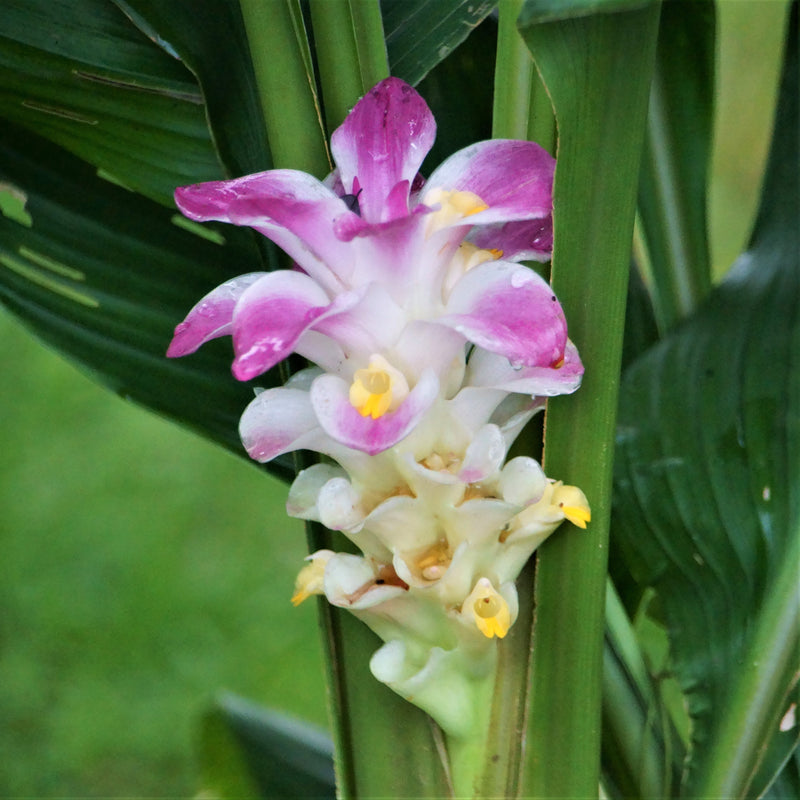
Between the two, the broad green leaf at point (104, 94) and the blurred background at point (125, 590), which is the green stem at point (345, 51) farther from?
the blurred background at point (125, 590)

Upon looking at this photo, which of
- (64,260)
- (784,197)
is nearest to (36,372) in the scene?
(64,260)

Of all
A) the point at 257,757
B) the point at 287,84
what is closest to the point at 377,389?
the point at 287,84

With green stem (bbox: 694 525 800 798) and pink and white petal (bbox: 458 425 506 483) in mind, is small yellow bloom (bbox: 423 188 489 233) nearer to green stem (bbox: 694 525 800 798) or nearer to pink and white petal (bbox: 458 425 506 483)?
pink and white petal (bbox: 458 425 506 483)

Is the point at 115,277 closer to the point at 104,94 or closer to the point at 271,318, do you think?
the point at 104,94

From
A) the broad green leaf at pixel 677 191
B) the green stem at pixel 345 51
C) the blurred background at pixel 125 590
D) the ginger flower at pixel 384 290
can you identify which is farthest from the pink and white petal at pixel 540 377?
the blurred background at pixel 125 590

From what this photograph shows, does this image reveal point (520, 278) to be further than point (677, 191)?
No

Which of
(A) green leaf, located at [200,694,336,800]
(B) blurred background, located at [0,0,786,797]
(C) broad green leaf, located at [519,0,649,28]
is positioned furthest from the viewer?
(B) blurred background, located at [0,0,786,797]

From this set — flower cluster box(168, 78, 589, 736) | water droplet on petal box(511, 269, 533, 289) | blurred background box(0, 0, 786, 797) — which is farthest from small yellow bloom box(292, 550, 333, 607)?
blurred background box(0, 0, 786, 797)
